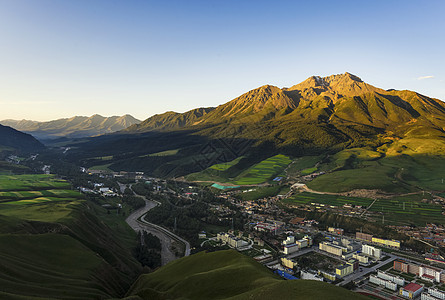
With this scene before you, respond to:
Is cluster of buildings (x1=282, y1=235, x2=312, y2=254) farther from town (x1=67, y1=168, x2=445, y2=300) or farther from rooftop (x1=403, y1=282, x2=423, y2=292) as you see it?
rooftop (x1=403, y1=282, x2=423, y2=292)

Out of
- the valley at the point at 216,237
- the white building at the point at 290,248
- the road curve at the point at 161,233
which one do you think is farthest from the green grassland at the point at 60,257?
the white building at the point at 290,248

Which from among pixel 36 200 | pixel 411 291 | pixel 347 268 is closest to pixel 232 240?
pixel 347 268

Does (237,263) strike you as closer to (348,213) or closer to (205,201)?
(348,213)

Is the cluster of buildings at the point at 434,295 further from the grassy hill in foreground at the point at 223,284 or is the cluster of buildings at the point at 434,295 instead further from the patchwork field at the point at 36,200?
the patchwork field at the point at 36,200

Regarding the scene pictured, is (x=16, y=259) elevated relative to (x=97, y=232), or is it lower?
elevated

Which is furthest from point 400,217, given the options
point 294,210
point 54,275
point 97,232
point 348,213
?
point 54,275

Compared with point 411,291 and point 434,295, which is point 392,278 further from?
point 434,295
